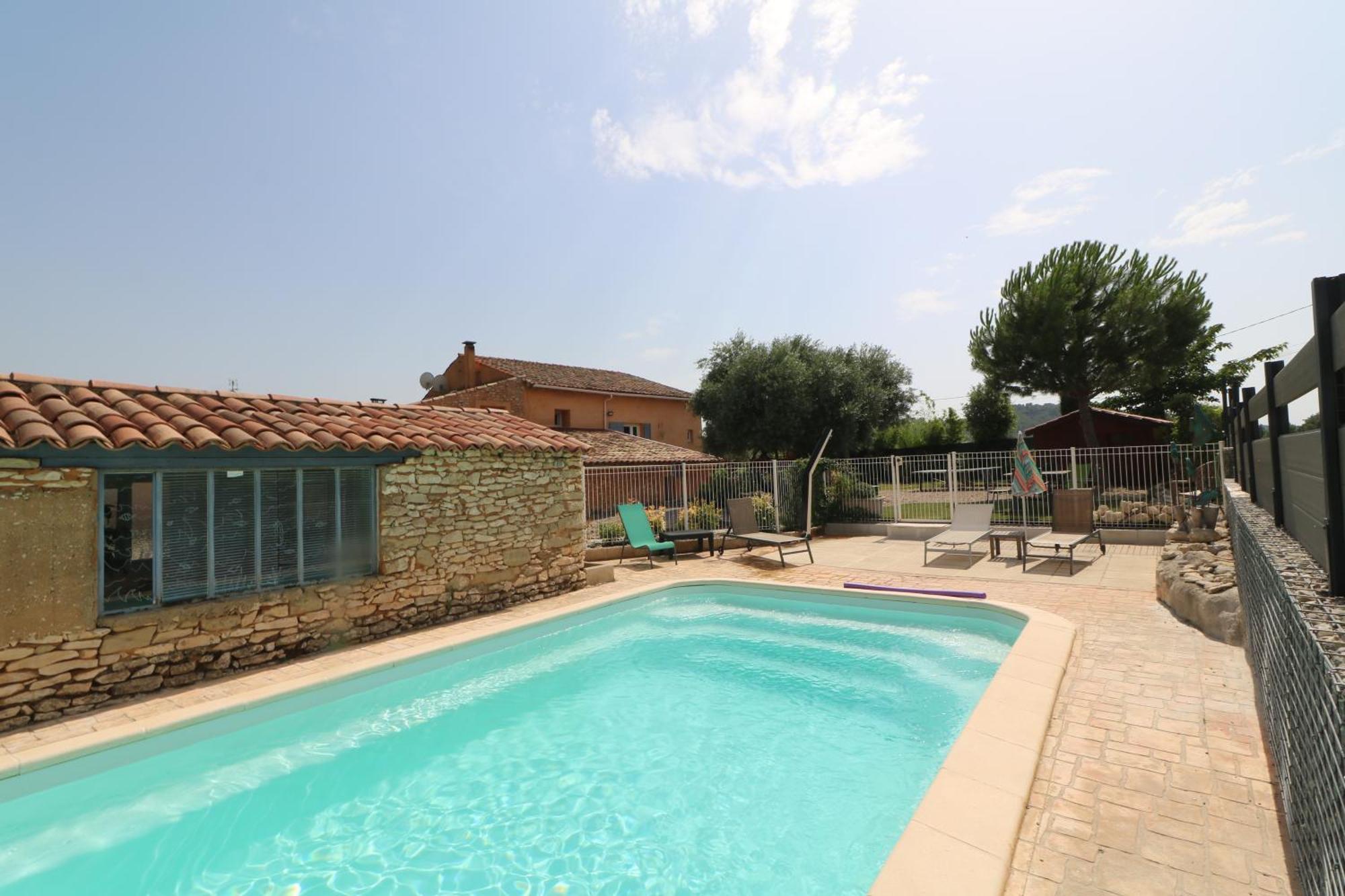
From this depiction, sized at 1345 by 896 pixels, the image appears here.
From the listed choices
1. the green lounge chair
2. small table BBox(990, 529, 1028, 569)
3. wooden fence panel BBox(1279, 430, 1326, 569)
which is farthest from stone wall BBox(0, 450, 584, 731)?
wooden fence panel BBox(1279, 430, 1326, 569)

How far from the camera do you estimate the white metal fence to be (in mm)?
12141

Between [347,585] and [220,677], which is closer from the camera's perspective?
[220,677]

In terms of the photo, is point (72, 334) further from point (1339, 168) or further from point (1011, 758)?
point (1339, 168)

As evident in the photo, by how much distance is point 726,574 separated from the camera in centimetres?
1046

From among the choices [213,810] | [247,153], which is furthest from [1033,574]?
[247,153]

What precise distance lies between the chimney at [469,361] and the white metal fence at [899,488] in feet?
48.3

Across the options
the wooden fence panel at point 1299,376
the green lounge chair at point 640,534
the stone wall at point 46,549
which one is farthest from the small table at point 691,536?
the wooden fence panel at point 1299,376

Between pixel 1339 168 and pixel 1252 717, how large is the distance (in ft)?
41.1

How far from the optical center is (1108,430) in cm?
2798

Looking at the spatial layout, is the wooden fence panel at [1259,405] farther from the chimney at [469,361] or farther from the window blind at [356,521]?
the chimney at [469,361]

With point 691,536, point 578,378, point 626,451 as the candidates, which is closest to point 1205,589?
point 691,536

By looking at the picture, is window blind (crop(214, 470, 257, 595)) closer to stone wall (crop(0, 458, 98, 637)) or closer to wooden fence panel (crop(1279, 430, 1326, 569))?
stone wall (crop(0, 458, 98, 637))

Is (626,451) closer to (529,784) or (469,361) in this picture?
(469,361)

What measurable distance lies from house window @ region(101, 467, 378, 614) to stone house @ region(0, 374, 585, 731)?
1cm
